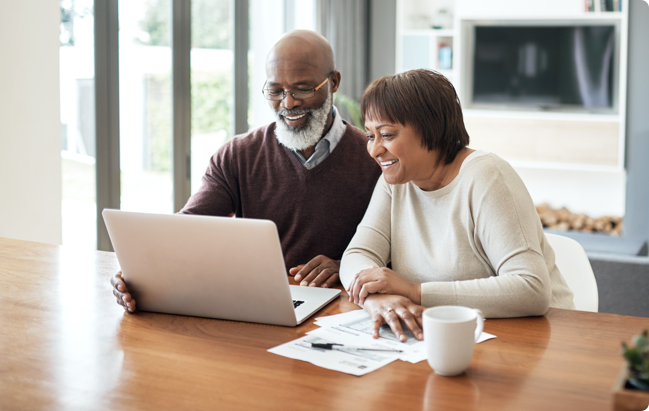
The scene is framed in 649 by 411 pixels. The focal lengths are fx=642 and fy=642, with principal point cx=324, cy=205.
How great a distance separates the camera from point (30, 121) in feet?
8.56

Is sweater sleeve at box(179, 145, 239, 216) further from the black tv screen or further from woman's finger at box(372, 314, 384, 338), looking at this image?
the black tv screen

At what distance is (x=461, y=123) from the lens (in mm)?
1560

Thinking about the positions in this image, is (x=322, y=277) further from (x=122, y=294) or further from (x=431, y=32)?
(x=431, y=32)

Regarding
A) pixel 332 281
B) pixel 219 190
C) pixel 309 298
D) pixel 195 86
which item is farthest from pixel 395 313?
pixel 195 86

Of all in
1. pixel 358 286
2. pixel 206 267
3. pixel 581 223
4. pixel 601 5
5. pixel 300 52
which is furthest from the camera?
pixel 581 223

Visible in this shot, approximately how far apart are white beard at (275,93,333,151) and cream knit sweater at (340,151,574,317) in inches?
14.5

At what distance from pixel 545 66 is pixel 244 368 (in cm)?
465

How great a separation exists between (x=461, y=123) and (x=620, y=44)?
12.6ft

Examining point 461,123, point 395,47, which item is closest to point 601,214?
point 395,47

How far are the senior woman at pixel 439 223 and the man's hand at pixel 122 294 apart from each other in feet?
1.50

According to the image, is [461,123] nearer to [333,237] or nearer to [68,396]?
[333,237]

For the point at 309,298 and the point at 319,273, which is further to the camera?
the point at 319,273

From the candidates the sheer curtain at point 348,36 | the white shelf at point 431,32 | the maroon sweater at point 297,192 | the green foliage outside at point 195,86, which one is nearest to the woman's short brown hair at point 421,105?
the maroon sweater at point 297,192

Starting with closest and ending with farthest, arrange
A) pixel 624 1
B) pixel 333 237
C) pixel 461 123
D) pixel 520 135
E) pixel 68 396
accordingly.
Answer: pixel 68 396, pixel 461 123, pixel 333 237, pixel 624 1, pixel 520 135
